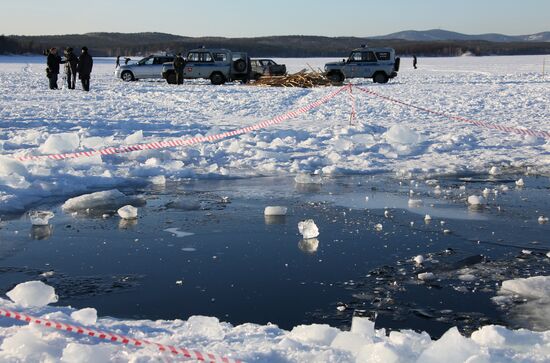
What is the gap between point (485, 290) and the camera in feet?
18.9

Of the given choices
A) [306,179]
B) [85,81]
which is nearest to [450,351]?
[306,179]

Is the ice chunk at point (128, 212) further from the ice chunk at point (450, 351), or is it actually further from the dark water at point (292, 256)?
the ice chunk at point (450, 351)

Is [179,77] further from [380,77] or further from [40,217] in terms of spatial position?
[40,217]

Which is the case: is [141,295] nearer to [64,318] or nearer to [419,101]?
[64,318]

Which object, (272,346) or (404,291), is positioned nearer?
(272,346)

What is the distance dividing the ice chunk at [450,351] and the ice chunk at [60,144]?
9.12m

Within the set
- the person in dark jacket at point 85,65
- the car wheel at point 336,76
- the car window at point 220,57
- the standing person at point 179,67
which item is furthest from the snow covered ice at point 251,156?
the car window at point 220,57

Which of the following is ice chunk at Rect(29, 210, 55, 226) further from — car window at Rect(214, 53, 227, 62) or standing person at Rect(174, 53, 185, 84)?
car window at Rect(214, 53, 227, 62)

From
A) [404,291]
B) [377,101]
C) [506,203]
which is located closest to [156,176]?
[506,203]

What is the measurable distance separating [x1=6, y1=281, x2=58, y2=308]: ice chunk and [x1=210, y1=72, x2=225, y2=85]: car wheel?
27922mm

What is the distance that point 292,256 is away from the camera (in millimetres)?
6734

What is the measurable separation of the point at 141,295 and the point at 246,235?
6.65 ft

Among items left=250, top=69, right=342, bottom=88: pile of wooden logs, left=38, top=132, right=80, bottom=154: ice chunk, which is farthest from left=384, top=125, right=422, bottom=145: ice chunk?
left=250, top=69, right=342, bottom=88: pile of wooden logs

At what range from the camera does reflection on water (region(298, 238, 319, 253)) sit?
274 inches
